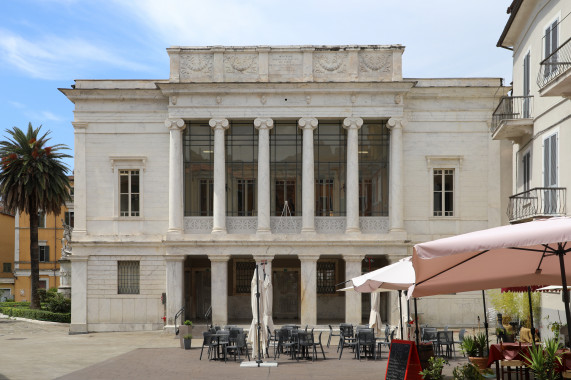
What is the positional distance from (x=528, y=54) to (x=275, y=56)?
43.8ft

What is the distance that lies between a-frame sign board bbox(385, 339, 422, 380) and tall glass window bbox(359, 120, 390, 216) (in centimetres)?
2032

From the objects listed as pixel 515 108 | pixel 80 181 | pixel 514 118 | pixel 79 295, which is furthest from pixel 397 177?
pixel 79 295

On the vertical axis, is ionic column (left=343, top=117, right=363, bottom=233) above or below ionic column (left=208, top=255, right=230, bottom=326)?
above

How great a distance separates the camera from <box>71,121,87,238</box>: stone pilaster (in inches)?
1364

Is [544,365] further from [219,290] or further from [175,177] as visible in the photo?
[175,177]

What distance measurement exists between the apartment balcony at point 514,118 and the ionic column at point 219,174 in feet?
43.6

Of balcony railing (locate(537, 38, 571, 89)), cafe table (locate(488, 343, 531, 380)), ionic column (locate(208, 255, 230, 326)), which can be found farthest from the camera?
ionic column (locate(208, 255, 230, 326))

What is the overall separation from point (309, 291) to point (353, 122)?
8.46 metres

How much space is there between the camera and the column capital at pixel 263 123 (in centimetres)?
3394

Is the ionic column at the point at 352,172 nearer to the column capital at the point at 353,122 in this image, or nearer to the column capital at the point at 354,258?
the column capital at the point at 353,122

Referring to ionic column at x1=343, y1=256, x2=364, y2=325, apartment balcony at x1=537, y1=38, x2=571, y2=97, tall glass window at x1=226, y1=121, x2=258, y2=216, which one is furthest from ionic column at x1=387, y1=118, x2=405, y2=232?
apartment balcony at x1=537, y1=38, x2=571, y2=97

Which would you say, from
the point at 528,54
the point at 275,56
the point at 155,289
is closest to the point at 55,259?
the point at 155,289

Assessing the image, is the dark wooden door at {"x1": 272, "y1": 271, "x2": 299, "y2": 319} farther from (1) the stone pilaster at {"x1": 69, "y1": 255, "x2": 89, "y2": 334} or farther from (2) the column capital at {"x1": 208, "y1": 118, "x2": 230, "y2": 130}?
(1) the stone pilaster at {"x1": 69, "y1": 255, "x2": 89, "y2": 334}

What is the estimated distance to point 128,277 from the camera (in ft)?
115
